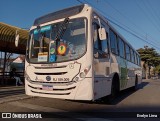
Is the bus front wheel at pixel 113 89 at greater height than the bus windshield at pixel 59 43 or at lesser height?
lesser

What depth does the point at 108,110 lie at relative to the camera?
8242 mm

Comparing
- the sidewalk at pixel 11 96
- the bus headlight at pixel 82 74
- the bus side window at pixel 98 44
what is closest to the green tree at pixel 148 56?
the sidewalk at pixel 11 96

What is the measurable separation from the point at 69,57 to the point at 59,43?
2.06 ft

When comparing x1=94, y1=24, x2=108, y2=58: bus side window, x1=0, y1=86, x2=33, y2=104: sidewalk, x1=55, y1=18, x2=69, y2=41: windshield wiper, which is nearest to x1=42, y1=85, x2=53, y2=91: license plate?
x1=55, y1=18, x2=69, y2=41: windshield wiper

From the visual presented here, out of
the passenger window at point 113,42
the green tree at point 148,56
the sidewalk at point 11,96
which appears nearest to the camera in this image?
the sidewalk at point 11,96

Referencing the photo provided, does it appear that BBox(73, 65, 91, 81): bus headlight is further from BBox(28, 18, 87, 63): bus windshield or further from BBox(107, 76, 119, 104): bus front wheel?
BBox(107, 76, 119, 104): bus front wheel

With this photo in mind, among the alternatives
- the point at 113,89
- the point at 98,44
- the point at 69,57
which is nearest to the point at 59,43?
the point at 69,57

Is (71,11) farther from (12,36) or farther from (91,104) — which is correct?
(12,36)

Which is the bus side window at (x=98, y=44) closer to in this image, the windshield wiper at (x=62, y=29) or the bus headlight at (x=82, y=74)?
the bus headlight at (x=82, y=74)

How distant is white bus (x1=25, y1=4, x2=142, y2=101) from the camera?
7324 mm

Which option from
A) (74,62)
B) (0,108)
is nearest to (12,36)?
(0,108)

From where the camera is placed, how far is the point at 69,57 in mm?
7527

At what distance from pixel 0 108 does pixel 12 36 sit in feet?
28.2

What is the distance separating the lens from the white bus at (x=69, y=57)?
732cm
